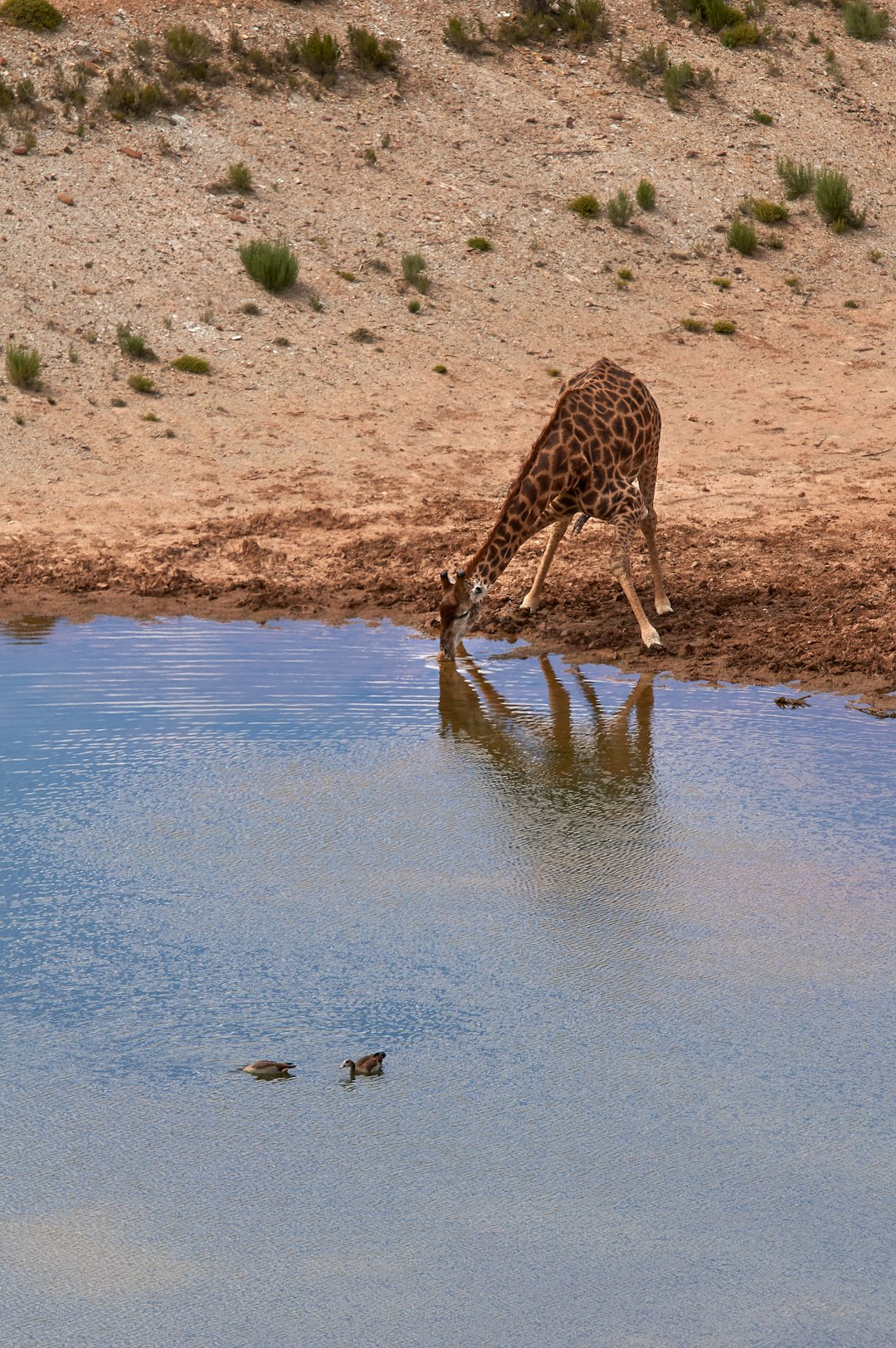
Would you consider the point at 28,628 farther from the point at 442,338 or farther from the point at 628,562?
the point at 442,338

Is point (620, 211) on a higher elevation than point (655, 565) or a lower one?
higher

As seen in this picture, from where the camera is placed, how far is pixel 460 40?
29.5 metres

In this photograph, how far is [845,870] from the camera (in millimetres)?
8578

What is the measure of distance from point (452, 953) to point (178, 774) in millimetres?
3189

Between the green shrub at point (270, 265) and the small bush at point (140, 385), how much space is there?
3.41 meters

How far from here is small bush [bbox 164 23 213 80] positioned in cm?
2683

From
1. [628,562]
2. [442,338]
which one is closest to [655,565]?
[628,562]

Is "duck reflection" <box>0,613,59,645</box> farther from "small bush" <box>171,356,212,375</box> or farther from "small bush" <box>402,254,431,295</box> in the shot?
"small bush" <box>402,254,431,295</box>

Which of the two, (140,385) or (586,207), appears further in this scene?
(586,207)

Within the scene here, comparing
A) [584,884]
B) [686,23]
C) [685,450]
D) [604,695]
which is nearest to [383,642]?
[604,695]

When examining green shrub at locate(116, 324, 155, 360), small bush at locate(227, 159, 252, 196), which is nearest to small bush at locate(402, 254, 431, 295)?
small bush at locate(227, 159, 252, 196)

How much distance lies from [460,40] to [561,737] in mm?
22609

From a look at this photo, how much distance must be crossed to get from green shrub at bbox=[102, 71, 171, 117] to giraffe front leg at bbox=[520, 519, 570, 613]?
607 inches

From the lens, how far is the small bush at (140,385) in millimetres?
19484
